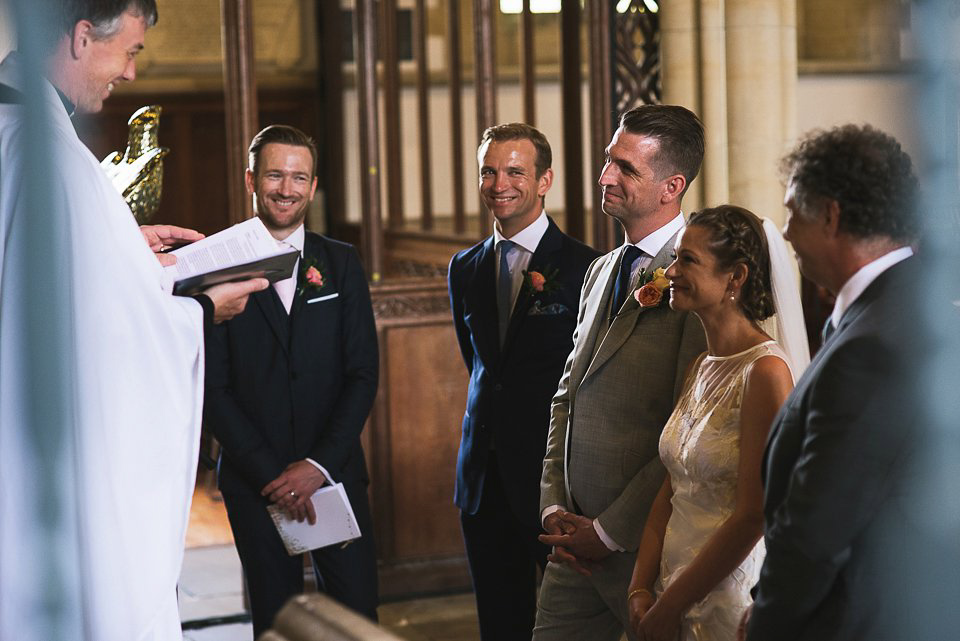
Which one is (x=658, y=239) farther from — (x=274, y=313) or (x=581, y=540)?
(x=274, y=313)

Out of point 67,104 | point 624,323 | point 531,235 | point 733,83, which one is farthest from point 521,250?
point 733,83

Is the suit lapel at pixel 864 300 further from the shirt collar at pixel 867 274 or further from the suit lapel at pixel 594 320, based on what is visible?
the suit lapel at pixel 594 320

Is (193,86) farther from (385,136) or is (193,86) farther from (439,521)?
(439,521)

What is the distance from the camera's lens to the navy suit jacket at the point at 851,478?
152cm

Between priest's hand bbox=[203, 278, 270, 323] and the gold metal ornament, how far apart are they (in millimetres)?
877

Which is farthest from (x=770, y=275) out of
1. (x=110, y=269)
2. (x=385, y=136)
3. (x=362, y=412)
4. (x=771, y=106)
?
(x=385, y=136)

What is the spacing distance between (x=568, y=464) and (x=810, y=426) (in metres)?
1.14

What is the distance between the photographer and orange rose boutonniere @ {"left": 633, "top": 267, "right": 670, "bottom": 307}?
2.48m

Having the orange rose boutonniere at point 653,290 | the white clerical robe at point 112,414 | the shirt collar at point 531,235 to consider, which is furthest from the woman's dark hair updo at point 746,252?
the shirt collar at point 531,235

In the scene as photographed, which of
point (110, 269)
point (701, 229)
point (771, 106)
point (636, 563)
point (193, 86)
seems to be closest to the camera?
point (110, 269)

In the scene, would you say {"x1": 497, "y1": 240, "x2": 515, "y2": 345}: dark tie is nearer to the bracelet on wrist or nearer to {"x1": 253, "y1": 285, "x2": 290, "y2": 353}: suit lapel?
{"x1": 253, "y1": 285, "x2": 290, "y2": 353}: suit lapel

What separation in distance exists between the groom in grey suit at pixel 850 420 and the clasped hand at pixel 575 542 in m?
0.84

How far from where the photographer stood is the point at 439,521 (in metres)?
4.84

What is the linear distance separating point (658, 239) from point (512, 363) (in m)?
0.73
